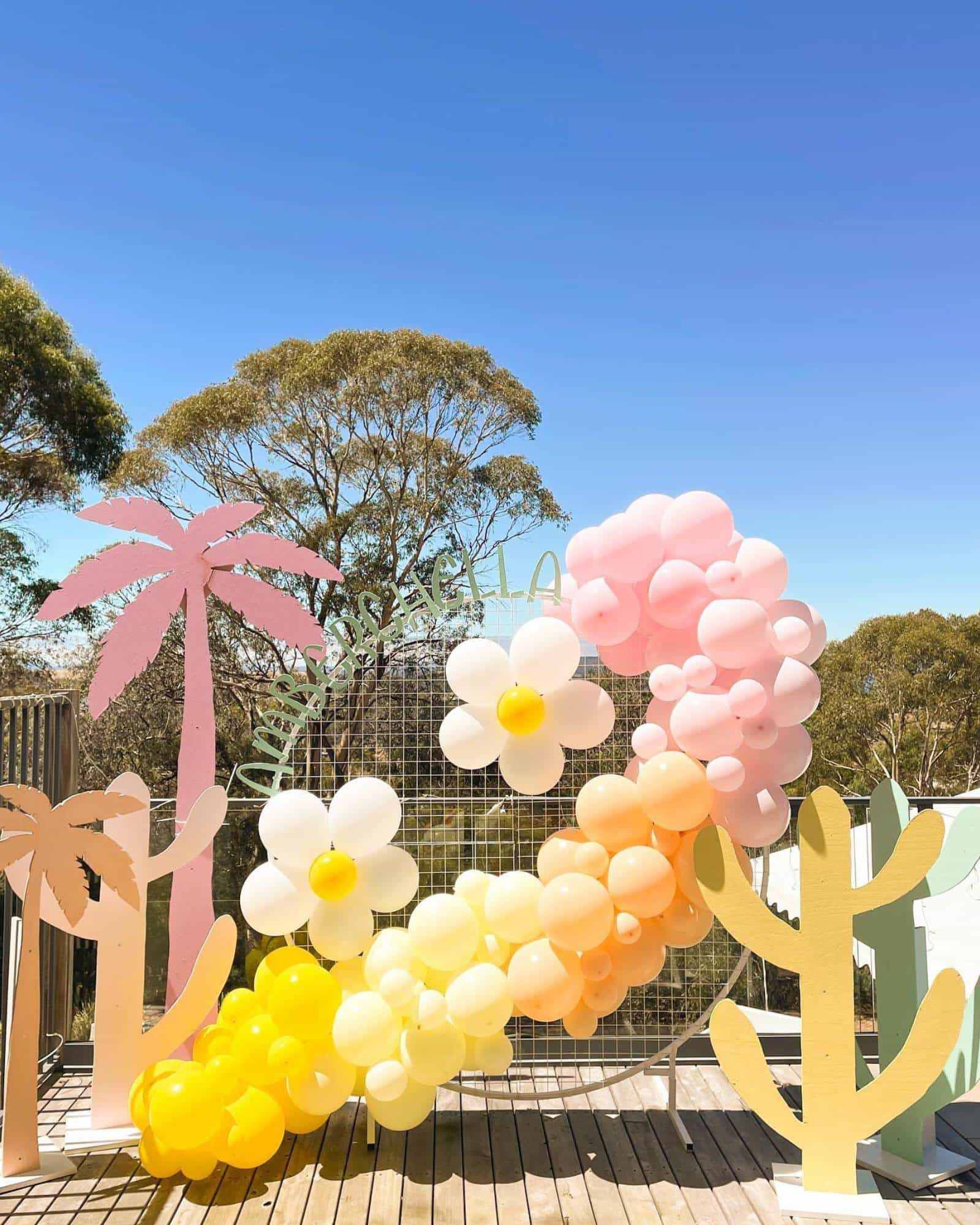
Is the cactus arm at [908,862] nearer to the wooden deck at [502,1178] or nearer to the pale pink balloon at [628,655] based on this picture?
the wooden deck at [502,1178]

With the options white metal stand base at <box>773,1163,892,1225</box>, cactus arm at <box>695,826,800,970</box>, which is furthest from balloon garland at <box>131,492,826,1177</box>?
white metal stand base at <box>773,1163,892,1225</box>

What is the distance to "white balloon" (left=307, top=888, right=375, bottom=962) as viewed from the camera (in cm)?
322

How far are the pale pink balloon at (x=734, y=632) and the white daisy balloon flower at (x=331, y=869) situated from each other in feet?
4.11

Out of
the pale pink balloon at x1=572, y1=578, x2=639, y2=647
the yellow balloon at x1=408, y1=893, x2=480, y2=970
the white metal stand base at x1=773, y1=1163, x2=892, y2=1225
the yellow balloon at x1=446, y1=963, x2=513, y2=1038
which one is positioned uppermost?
the pale pink balloon at x1=572, y1=578, x2=639, y2=647

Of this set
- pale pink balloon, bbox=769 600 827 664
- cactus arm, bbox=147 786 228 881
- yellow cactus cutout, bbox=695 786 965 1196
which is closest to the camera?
yellow cactus cutout, bbox=695 786 965 1196

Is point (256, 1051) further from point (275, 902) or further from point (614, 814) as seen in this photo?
point (614, 814)

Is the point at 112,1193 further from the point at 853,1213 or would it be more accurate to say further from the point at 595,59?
the point at 595,59

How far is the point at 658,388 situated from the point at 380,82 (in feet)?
18.0

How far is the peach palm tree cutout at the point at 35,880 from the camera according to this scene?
9.97ft

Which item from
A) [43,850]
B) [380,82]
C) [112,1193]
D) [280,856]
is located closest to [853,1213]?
[280,856]

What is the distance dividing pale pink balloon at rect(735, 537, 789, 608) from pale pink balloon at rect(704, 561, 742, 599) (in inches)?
0.8

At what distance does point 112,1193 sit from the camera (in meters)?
2.98

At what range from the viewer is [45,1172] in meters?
3.05

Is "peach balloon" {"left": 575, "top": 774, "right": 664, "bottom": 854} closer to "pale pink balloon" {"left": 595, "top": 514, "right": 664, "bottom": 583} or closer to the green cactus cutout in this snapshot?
"pale pink balloon" {"left": 595, "top": 514, "right": 664, "bottom": 583}
